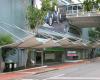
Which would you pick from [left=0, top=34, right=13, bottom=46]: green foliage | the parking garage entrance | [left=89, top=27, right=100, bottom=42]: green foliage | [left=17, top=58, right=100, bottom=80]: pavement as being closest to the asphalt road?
[left=17, top=58, right=100, bottom=80]: pavement

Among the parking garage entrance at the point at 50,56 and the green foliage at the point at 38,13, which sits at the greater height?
the green foliage at the point at 38,13

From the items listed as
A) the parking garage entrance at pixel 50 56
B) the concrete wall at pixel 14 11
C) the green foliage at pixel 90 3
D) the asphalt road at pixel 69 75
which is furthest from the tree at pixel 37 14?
the green foliage at pixel 90 3

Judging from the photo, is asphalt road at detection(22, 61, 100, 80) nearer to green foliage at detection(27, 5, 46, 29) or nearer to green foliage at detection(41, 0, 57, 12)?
green foliage at detection(27, 5, 46, 29)

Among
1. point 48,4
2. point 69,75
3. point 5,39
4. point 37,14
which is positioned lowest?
point 69,75

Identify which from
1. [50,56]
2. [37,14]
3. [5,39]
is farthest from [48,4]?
[50,56]

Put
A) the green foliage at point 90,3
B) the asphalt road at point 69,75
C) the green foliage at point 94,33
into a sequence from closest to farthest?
the green foliage at point 90,3, the asphalt road at point 69,75, the green foliage at point 94,33

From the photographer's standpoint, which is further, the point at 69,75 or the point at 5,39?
the point at 5,39

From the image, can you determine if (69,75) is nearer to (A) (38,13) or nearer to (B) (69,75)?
(B) (69,75)

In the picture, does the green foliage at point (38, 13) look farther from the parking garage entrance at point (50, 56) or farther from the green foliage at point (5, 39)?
the parking garage entrance at point (50, 56)

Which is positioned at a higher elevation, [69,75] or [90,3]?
[90,3]

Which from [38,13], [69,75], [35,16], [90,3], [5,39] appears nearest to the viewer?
[90,3]

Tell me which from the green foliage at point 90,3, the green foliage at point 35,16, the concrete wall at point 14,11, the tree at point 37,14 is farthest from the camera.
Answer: the green foliage at point 35,16

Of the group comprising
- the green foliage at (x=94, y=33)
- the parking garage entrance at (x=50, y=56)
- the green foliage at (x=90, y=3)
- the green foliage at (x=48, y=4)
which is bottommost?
the parking garage entrance at (x=50, y=56)

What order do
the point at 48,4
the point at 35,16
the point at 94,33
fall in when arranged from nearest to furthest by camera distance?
the point at 48,4
the point at 35,16
the point at 94,33
